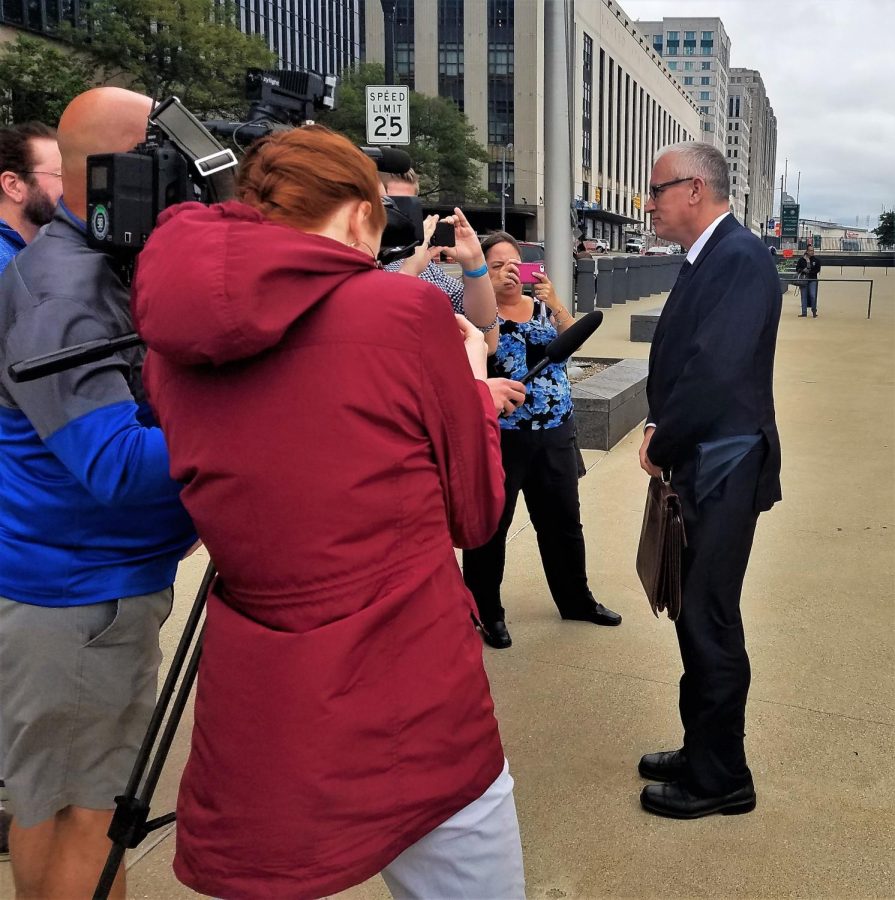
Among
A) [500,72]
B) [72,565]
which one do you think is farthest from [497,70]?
[72,565]

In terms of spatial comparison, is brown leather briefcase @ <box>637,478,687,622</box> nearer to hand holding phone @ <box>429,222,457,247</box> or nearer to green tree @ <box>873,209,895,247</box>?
hand holding phone @ <box>429,222,457,247</box>

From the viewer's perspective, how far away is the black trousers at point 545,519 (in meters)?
4.14

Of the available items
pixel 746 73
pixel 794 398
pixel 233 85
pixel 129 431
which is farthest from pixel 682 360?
pixel 746 73

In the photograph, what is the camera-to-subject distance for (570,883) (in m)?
2.62

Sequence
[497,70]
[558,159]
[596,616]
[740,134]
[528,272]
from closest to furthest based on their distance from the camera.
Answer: [528,272], [596,616], [558,159], [497,70], [740,134]

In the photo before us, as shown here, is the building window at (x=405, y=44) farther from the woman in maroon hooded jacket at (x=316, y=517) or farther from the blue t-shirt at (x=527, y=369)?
the woman in maroon hooded jacket at (x=316, y=517)

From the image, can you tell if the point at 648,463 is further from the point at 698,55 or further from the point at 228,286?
the point at 698,55

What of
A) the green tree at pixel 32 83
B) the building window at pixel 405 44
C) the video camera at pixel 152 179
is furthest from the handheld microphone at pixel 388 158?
the building window at pixel 405 44

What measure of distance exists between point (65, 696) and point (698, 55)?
18683 centimetres

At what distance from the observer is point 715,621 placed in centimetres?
280

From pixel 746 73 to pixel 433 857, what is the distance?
21518 cm

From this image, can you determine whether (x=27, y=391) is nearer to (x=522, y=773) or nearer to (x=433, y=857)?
(x=433, y=857)

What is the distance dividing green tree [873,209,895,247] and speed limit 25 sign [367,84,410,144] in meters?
97.9

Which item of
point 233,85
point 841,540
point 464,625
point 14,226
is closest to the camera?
point 464,625
